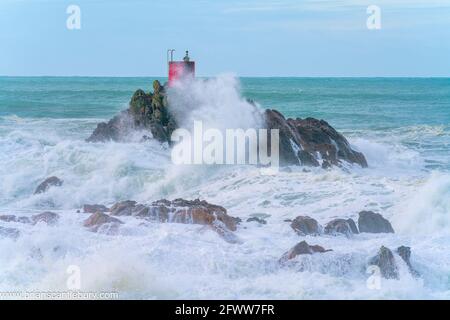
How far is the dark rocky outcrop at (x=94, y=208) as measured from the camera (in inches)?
308

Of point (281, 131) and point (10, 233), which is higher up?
point (281, 131)

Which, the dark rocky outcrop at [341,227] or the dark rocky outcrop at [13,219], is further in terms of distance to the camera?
the dark rocky outcrop at [13,219]

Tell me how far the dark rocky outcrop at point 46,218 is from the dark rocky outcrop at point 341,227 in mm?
2484

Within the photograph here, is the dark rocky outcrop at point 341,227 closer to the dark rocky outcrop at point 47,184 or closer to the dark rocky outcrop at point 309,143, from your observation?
the dark rocky outcrop at point 309,143

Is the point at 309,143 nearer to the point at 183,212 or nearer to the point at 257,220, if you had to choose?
the point at 257,220

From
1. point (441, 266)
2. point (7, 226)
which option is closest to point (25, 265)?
point (7, 226)

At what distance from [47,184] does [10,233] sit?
94cm

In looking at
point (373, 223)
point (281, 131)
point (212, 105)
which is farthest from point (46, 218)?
point (373, 223)

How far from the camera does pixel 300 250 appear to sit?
700 centimetres

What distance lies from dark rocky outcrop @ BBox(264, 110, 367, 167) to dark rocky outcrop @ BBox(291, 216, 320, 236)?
91 centimetres

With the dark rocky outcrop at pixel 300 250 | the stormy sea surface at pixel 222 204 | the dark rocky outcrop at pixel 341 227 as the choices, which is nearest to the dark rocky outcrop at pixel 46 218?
the stormy sea surface at pixel 222 204
